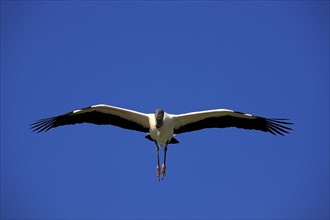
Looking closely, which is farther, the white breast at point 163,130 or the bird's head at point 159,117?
the white breast at point 163,130

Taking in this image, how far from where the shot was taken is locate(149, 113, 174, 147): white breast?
27266 mm

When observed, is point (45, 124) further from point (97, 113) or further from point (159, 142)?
point (159, 142)

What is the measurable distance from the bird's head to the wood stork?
3cm

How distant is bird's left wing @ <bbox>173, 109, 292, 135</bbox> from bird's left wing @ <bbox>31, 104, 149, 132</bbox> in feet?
3.48

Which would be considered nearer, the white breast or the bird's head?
the bird's head

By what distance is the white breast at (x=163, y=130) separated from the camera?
27266 mm

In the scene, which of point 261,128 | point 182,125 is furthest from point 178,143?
point 261,128

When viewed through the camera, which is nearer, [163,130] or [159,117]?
[159,117]

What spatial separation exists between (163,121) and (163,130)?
0.91ft

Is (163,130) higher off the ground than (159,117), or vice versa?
(159,117)

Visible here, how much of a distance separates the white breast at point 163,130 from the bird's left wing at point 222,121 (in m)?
0.26

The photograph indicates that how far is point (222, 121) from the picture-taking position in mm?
27688

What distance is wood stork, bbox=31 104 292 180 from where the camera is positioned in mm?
27375

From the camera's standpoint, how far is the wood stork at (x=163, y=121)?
27.4 meters
